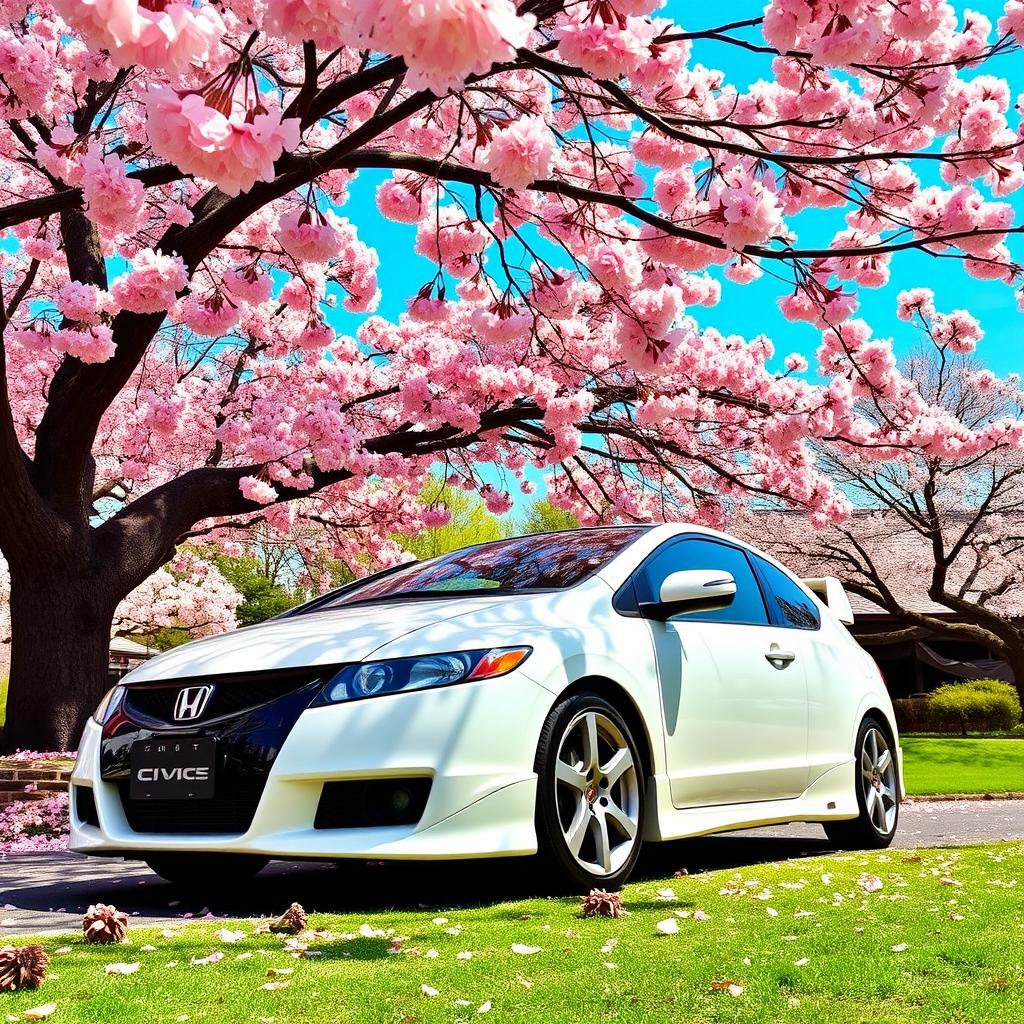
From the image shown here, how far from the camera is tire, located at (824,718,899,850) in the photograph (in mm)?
6691

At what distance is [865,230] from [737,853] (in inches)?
234

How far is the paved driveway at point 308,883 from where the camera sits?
4.49 meters

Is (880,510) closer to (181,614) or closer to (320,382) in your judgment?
(320,382)

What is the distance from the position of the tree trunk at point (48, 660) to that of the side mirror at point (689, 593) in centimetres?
861

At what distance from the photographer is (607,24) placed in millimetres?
4926

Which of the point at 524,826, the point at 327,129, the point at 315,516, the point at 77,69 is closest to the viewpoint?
the point at 524,826

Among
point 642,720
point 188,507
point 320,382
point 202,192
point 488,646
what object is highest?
point 202,192

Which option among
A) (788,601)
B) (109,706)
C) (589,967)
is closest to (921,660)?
(788,601)

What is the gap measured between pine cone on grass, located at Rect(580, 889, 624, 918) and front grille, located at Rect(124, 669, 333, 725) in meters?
1.21

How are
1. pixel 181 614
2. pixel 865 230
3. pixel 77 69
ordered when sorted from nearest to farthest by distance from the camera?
pixel 865 230 < pixel 77 69 < pixel 181 614

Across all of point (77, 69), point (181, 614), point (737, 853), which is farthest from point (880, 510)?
point (737, 853)

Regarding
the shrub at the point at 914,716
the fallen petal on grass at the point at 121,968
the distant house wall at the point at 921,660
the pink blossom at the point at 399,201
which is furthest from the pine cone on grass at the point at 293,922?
the distant house wall at the point at 921,660

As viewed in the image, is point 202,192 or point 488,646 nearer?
point 488,646

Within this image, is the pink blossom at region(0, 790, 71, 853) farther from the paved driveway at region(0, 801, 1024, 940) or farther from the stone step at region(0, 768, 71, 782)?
the paved driveway at region(0, 801, 1024, 940)
